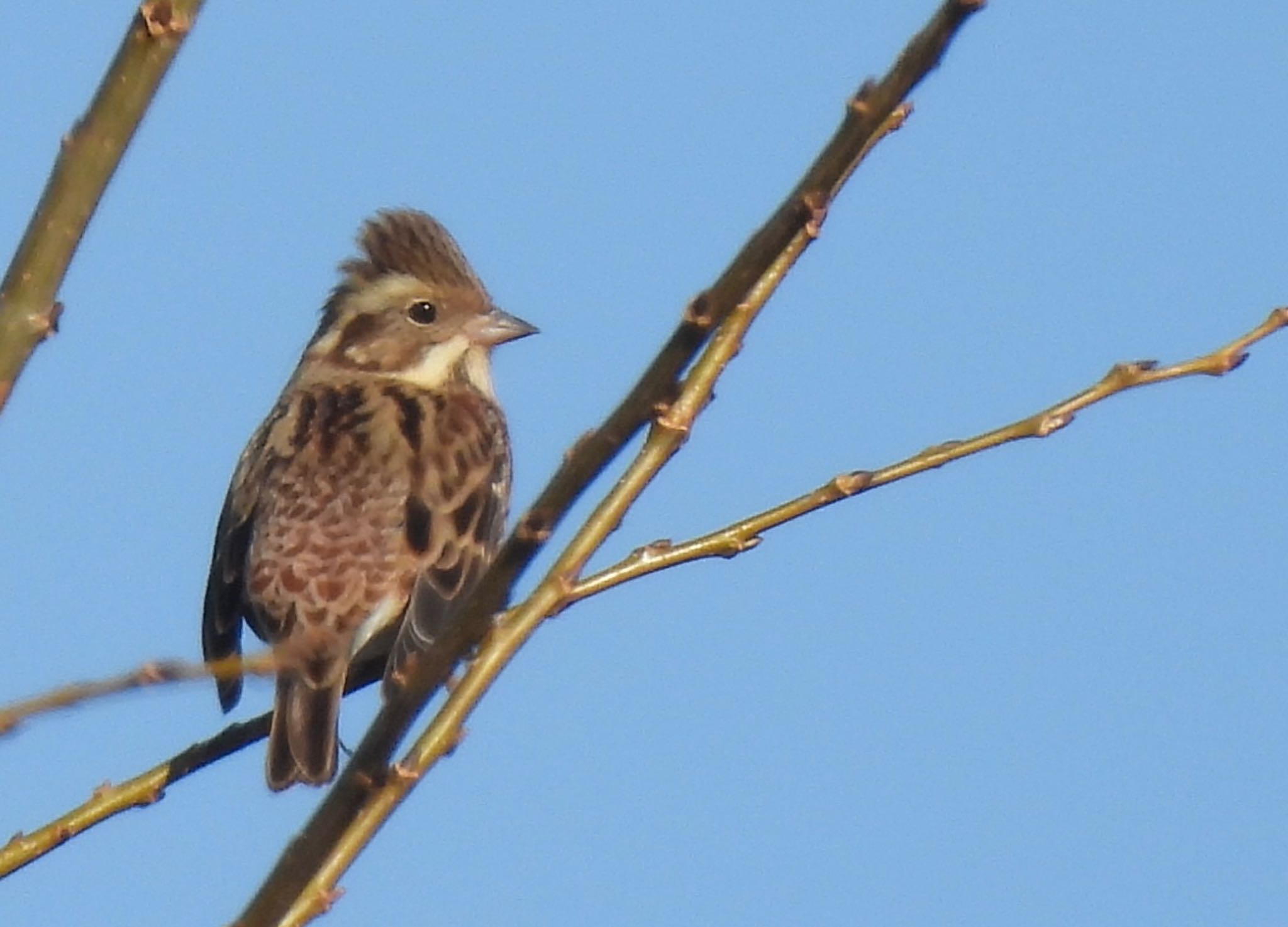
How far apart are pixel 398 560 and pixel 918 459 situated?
2.85 m

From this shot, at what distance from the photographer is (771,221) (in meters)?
2.95

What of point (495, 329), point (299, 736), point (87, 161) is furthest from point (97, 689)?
point (495, 329)

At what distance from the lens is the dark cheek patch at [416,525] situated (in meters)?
→ 6.62

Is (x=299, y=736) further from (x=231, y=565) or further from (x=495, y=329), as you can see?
(x=495, y=329)

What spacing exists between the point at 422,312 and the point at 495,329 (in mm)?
288

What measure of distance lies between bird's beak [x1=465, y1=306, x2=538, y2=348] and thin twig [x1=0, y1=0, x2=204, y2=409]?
5068mm

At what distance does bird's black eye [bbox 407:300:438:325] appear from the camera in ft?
26.5

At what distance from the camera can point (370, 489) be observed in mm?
6832

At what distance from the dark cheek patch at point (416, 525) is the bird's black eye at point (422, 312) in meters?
1.41

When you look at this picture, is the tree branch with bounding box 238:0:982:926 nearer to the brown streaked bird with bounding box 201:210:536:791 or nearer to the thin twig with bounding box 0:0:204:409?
the thin twig with bounding box 0:0:204:409

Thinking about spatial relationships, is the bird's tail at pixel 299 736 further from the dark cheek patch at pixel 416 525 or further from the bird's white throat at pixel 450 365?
the bird's white throat at pixel 450 365

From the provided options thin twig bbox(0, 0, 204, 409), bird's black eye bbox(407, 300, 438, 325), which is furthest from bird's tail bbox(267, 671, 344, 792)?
thin twig bbox(0, 0, 204, 409)

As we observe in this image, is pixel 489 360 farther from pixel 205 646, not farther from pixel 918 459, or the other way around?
pixel 918 459

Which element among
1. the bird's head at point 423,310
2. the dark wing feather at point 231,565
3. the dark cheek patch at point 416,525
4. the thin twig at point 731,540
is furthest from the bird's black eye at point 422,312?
the thin twig at point 731,540
